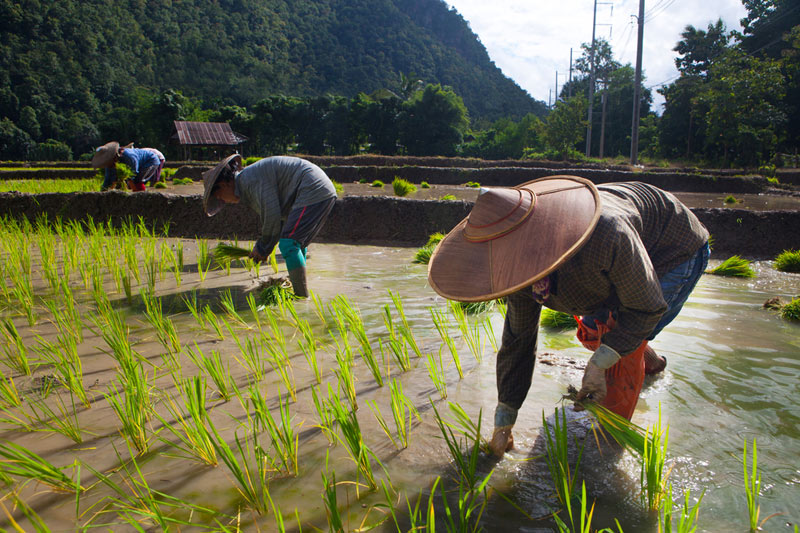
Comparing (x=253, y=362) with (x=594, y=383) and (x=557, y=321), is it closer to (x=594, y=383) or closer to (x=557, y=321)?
(x=594, y=383)

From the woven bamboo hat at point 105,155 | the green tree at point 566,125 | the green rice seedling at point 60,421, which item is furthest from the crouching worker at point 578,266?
the green tree at point 566,125

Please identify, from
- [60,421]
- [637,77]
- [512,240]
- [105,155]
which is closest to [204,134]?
[637,77]

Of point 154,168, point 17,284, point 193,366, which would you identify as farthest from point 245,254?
point 154,168

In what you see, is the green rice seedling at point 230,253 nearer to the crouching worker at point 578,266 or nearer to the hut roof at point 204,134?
the crouching worker at point 578,266

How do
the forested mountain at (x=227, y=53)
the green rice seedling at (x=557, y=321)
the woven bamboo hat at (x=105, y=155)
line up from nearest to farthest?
the green rice seedling at (x=557, y=321) → the woven bamboo hat at (x=105, y=155) → the forested mountain at (x=227, y=53)

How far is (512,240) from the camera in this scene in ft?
4.12

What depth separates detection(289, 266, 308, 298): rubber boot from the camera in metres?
3.33

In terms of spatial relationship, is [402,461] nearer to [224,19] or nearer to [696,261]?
[696,261]

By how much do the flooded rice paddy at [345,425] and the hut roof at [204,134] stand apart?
81.4ft

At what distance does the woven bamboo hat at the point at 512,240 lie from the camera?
121 centimetres

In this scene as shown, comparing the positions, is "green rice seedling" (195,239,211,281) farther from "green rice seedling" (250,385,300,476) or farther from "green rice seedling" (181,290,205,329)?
"green rice seedling" (250,385,300,476)

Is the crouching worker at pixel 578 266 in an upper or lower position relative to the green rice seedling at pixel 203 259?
upper

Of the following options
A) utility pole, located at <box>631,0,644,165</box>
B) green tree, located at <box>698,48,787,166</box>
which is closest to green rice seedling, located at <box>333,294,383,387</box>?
utility pole, located at <box>631,0,644,165</box>

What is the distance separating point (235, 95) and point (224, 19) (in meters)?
15.1
